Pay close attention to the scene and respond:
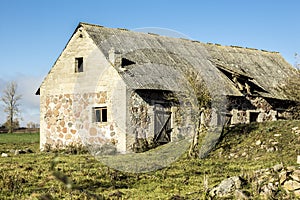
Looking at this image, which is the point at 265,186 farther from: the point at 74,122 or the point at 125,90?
the point at 74,122

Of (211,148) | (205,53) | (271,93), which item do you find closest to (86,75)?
(211,148)

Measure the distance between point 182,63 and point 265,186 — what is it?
14.1 m

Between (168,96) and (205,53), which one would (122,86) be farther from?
(205,53)

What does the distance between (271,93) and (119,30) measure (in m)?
8.60

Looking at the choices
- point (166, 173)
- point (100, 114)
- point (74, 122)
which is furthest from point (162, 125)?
point (166, 173)

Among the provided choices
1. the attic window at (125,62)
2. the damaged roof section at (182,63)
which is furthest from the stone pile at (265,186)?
the attic window at (125,62)

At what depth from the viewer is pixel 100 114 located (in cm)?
1906

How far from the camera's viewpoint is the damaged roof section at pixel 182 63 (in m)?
19.3

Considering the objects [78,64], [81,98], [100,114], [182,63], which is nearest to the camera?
[100,114]

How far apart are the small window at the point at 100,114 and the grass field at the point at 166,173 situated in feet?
14.6

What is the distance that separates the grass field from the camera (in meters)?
8.98

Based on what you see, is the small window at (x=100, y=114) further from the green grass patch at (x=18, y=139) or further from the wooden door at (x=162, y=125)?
the green grass patch at (x=18, y=139)

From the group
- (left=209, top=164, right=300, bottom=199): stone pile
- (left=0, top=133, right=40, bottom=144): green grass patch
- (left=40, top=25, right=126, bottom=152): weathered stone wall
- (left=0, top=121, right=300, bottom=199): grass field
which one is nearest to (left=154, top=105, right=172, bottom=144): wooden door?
(left=40, top=25, right=126, bottom=152): weathered stone wall

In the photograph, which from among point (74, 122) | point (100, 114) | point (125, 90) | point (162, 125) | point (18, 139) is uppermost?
Result: point (125, 90)
